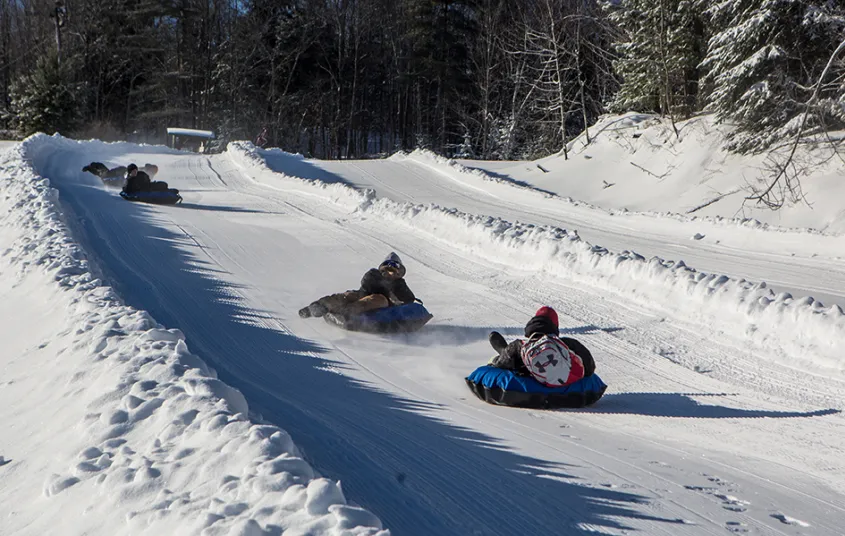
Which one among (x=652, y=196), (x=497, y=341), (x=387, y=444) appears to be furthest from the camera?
(x=652, y=196)

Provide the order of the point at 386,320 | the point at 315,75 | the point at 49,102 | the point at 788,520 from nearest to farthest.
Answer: the point at 788,520
the point at 386,320
the point at 49,102
the point at 315,75

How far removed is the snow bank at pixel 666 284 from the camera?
23.6 ft

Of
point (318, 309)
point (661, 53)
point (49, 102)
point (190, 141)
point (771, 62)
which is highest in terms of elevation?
point (661, 53)

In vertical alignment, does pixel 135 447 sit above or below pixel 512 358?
below

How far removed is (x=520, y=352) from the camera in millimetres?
6020

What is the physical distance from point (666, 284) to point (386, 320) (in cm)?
336

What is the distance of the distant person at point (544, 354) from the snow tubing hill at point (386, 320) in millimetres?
2053

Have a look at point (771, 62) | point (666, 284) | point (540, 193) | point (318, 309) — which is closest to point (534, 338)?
point (318, 309)

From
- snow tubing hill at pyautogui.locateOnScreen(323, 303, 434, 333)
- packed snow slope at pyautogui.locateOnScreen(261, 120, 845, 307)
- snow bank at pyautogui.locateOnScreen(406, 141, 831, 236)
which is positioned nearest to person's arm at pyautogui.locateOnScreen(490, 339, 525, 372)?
snow tubing hill at pyautogui.locateOnScreen(323, 303, 434, 333)

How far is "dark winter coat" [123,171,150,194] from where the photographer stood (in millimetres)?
17609

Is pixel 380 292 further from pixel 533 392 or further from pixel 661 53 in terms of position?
pixel 661 53

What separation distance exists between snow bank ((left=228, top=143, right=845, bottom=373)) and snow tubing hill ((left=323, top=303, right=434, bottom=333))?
286 cm

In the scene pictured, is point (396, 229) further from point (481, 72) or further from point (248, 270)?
point (481, 72)

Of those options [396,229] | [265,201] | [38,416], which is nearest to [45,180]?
[265,201]
